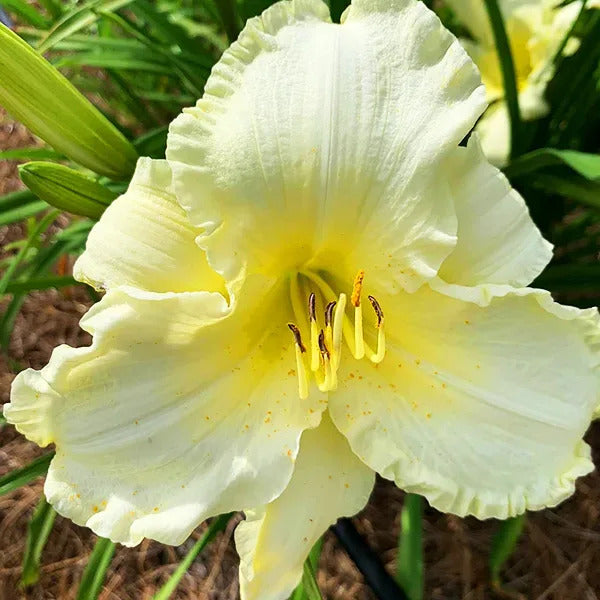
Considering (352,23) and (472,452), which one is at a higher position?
(352,23)

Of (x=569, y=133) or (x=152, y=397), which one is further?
(x=569, y=133)

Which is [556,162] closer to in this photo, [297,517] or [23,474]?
[297,517]

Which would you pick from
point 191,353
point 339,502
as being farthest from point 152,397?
point 339,502

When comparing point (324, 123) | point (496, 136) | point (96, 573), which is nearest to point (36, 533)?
point (96, 573)

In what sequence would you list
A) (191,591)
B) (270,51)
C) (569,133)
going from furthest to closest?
(191,591)
(569,133)
(270,51)

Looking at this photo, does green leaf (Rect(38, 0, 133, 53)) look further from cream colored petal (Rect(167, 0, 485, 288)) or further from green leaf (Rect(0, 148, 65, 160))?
cream colored petal (Rect(167, 0, 485, 288))

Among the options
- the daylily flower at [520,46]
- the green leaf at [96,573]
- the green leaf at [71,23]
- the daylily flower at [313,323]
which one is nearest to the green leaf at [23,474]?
the green leaf at [96,573]

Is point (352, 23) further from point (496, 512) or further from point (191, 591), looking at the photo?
point (191, 591)
